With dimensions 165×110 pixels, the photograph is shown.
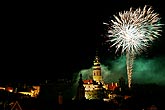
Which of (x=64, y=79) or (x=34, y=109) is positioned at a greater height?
(x=64, y=79)

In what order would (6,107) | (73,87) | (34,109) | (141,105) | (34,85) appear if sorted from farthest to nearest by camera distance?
(73,87) → (34,85) → (6,107) → (34,109) → (141,105)

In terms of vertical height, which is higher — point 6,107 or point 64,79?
point 64,79

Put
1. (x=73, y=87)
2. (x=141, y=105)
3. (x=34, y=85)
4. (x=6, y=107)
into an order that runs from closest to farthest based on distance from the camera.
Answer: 1. (x=141, y=105)
2. (x=6, y=107)
3. (x=34, y=85)
4. (x=73, y=87)

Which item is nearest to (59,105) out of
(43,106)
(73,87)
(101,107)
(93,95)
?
(43,106)

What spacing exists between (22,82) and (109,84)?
25.1 metres

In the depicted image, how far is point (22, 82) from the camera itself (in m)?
85.4

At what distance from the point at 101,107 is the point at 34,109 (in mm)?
7226

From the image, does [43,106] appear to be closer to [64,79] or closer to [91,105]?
[91,105]

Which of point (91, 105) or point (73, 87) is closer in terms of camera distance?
point (91, 105)

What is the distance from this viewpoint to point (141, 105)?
3134 cm

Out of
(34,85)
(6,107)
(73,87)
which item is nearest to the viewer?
(6,107)

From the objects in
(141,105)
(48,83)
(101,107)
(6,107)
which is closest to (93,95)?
(48,83)

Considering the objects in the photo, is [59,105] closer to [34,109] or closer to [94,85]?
[34,109]

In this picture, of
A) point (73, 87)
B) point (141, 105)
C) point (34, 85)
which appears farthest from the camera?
point (73, 87)
